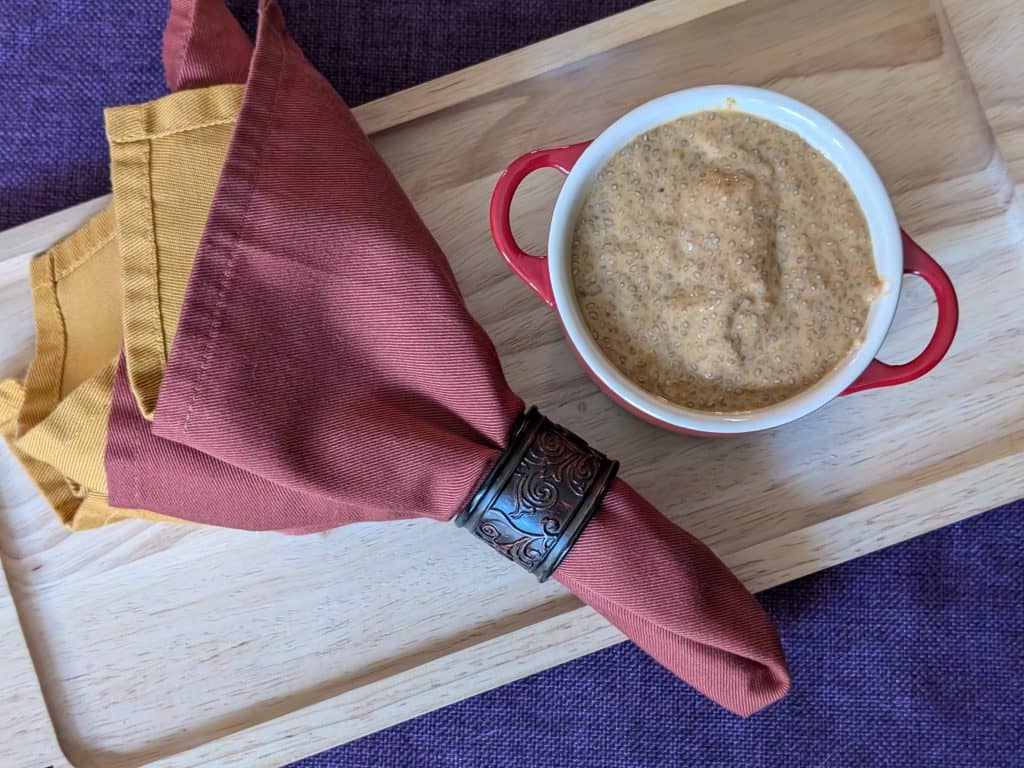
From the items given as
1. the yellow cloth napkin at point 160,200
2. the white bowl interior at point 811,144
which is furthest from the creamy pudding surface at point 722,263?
the yellow cloth napkin at point 160,200

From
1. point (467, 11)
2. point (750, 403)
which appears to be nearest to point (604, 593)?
point (750, 403)

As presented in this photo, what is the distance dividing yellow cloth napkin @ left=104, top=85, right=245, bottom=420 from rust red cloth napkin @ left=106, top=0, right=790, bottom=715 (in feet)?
0.09

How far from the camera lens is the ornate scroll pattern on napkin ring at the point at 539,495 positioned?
0.45 meters

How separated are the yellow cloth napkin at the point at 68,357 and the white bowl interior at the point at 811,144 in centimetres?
26

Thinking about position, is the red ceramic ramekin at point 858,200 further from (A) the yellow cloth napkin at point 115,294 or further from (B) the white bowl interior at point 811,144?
(A) the yellow cloth napkin at point 115,294

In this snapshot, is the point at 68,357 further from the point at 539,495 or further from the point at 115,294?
the point at 539,495

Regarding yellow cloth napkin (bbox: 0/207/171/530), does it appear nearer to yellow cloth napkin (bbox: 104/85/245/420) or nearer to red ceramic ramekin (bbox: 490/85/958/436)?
yellow cloth napkin (bbox: 104/85/245/420)

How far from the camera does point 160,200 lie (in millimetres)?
476

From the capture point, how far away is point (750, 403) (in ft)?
1.49

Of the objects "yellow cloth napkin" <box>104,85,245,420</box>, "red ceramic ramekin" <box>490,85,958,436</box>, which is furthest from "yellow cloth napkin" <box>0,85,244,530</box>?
"red ceramic ramekin" <box>490,85,958,436</box>

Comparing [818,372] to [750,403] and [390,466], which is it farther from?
[390,466]

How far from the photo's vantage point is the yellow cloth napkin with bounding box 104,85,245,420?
1.48 ft

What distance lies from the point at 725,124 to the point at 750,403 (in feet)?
0.48

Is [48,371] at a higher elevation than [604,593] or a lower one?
higher
